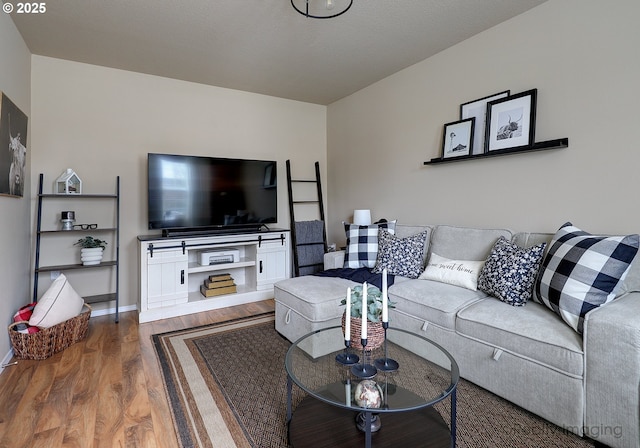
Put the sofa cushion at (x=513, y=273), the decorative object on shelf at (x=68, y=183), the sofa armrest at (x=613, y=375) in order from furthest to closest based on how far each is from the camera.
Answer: the decorative object on shelf at (x=68, y=183) < the sofa cushion at (x=513, y=273) < the sofa armrest at (x=613, y=375)

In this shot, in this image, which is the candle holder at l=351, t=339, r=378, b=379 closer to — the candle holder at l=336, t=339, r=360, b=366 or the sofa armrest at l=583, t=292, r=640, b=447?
the candle holder at l=336, t=339, r=360, b=366

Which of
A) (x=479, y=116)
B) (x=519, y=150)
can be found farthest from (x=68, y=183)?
(x=519, y=150)

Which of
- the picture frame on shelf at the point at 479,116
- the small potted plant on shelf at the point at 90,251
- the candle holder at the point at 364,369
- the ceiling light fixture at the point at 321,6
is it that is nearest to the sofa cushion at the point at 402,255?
the picture frame on shelf at the point at 479,116

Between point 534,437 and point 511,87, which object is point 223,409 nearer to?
point 534,437

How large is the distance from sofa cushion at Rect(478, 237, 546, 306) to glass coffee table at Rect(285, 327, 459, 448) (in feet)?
2.42

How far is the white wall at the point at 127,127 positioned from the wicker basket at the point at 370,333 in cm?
286

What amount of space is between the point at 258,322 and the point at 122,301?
155cm

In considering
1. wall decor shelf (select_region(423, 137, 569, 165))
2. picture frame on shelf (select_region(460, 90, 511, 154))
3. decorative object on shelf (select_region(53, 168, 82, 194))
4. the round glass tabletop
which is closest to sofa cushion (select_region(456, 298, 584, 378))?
the round glass tabletop

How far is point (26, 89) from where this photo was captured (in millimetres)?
2855

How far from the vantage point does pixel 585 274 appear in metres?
1.67

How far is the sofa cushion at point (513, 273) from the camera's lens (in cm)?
199

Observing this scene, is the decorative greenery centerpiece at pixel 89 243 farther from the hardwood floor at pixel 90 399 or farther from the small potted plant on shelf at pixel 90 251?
the hardwood floor at pixel 90 399

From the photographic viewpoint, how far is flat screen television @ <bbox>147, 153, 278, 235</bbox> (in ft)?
10.8

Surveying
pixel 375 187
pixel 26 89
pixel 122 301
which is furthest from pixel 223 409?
pixel 26 89
